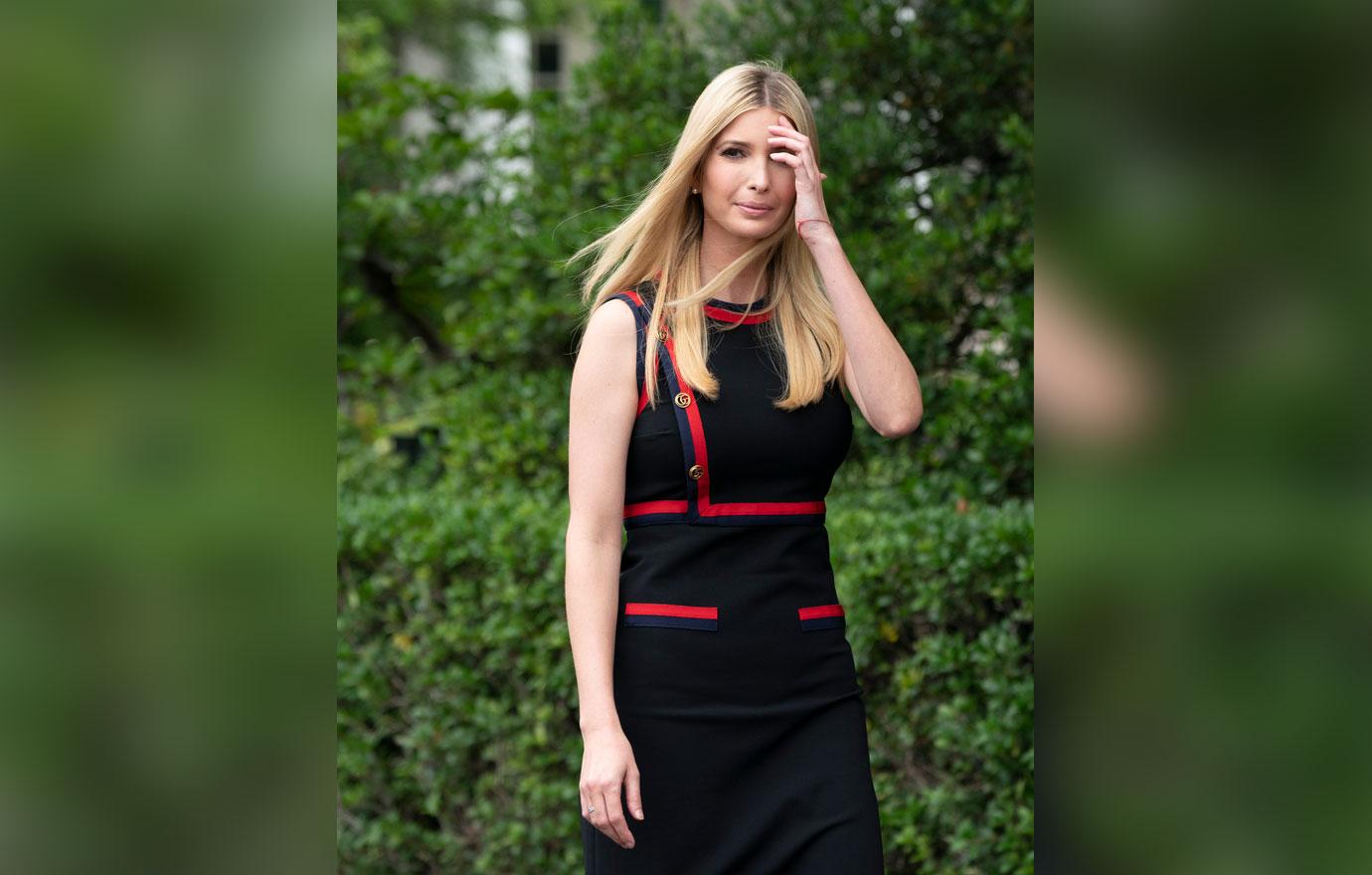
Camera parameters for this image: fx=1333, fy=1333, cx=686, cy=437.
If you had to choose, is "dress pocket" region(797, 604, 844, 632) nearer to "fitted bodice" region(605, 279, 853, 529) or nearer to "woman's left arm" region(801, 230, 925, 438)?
"fitted bodice" region(605, 279, 853, 529)

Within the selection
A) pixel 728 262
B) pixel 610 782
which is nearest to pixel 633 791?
pixel 610 782

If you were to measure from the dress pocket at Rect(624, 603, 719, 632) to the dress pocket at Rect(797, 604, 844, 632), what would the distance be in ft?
0.56

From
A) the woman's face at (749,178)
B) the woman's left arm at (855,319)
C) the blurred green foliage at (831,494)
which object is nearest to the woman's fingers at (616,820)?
the woman's left arm at (855,319)

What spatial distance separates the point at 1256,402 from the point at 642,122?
14.5 ft

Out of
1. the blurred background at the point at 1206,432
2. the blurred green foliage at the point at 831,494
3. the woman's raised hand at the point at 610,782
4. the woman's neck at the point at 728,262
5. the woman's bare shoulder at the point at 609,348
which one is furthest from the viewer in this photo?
the blurred green foliage at the point at 831,494

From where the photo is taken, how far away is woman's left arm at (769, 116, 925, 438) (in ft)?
8.14

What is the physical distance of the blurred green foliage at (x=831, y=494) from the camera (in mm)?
4098

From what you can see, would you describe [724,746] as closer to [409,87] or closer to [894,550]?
[894,550]

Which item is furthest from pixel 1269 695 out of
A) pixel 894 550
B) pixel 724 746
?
pixel 894 550

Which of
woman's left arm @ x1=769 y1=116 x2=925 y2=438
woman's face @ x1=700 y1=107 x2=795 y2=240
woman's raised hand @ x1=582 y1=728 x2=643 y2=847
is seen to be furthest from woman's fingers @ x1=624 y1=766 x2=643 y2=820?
woman's face @ x1=700 y1=107 x2=795 y2=240

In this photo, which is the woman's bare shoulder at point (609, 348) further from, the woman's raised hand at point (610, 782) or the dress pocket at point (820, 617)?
the woman's raised hand at point (610, 782)

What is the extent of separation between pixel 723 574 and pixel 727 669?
17 centimetres

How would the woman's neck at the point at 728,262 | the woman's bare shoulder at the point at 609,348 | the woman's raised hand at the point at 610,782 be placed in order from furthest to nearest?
the woman's neck at the point at 728,262 < the woman's bare shoulder at the point at 609,348 < the woman's raised hand at the point at 610,782

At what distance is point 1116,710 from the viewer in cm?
108
